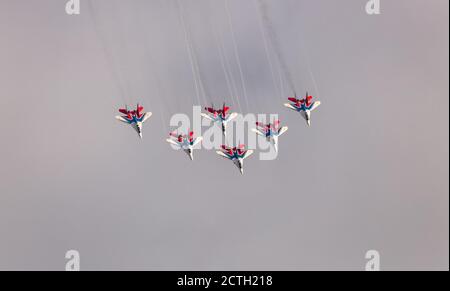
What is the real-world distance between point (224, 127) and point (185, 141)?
14.3ft

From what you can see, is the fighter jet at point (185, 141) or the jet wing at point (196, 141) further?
the jet wing at point (196, 141)

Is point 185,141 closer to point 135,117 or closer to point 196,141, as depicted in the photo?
point 196,141

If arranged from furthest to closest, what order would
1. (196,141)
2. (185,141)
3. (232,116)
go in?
(232,116) < (196,141) < (185,141)

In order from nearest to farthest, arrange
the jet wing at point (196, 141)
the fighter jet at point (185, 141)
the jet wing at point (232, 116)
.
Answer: the fighter jet at point (185, 141)
the jet wing at point (196, 141)
the jet wing at point (232, 116)

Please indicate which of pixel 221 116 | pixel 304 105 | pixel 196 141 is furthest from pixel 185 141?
pixel 304 105

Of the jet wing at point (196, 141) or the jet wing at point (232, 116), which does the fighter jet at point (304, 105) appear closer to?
the jet wing at point (232, 116)

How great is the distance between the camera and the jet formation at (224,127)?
73250mm

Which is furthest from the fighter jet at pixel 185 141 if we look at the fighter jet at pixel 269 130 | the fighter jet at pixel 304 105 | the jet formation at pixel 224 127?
the fighter jet at pixel 304 105

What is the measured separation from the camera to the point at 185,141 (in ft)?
240

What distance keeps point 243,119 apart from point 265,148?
6781 millimetres
